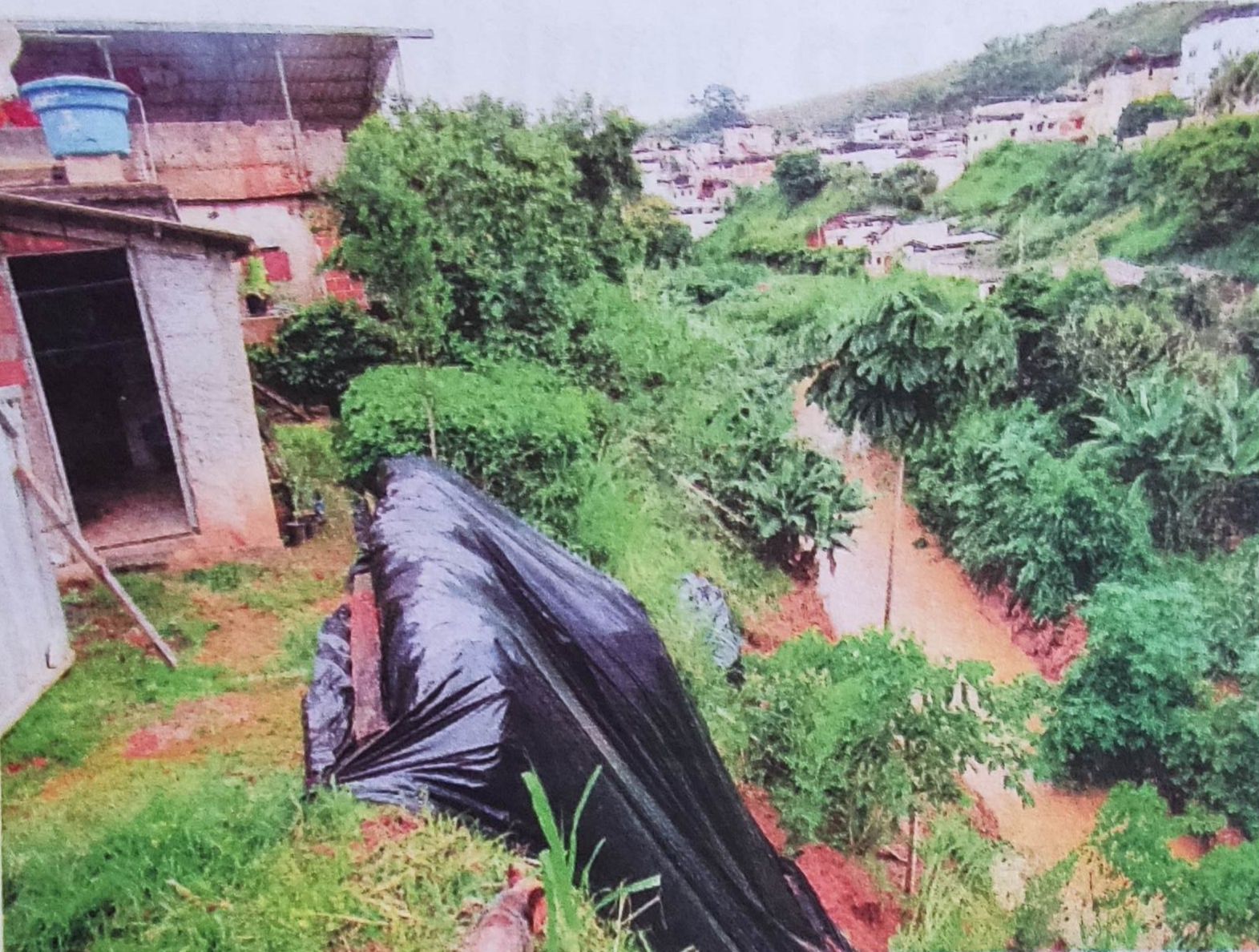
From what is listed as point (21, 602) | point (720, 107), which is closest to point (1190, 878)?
point (720, 107)

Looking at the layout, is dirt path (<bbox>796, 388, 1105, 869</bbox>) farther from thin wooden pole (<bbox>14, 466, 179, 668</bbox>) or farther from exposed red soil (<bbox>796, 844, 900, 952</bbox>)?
thin wooden pole (<bbox>14, 466, 179, 668</bbox>)

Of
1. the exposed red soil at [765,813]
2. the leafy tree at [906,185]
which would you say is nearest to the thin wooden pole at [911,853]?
the exposed red soil at [765,813]

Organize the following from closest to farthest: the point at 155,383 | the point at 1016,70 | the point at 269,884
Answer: the point at 269,884 → the point at 155,383 → the point at 1016,70

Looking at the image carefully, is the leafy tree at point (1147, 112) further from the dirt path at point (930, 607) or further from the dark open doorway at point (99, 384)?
the dark open doorway at point (99, 384)

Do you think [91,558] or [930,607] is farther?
[930,607]

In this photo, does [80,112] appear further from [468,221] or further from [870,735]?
[870,735]
